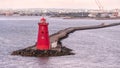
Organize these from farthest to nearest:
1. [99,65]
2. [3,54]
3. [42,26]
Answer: [3,54] < [42,26] < [99,65]

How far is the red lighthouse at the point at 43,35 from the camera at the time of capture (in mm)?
28328

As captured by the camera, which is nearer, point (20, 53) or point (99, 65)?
point (99, 65)

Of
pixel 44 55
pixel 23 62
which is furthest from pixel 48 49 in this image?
pixel 23 62

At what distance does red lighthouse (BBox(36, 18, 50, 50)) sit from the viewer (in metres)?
28.3

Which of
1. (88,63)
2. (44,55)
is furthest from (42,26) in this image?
(88,63)

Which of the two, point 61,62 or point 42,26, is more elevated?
point 42,26

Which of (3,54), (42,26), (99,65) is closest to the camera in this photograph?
(99,65)

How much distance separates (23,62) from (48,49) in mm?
2631

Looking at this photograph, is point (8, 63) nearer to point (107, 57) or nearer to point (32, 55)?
point (32, 55)

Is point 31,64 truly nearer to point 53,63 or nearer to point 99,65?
point 53,63

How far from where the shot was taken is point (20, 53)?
29.6 meters

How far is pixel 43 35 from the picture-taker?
93.8ft

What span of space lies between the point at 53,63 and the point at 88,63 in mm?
1909

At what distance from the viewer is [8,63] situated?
26984 mm
